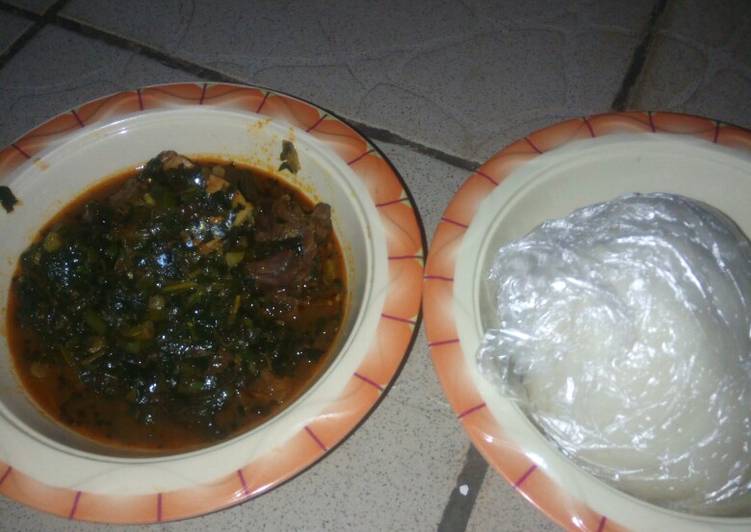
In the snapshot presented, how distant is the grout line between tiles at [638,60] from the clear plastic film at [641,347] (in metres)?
0.45

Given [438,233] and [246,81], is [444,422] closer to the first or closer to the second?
[438,233]

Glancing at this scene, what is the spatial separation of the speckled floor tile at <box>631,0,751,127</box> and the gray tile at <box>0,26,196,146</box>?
0.99 metres

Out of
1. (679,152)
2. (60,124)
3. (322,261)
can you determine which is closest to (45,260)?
(60,124)

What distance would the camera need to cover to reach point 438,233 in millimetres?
804

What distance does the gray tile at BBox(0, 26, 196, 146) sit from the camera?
48.7 inches

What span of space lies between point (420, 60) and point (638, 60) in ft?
1.53

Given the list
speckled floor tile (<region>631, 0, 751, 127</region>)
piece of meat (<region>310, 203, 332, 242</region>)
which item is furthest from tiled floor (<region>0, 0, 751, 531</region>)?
piece of meat (<region>310, 203, 332, 242</region>)

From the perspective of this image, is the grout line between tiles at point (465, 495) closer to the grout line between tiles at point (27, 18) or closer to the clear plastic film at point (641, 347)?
the clear plastic film at point (641, 347)

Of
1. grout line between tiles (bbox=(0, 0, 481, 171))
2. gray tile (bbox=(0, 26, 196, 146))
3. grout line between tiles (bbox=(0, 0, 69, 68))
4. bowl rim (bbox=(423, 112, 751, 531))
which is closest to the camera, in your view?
bowl rim (bbox=(423, 112, 751, 531))

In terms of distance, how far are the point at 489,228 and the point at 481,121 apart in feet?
1.45

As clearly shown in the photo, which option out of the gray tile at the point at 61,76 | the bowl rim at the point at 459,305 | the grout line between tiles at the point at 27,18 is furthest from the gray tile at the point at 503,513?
the grout line between tiles at the point at 27,18

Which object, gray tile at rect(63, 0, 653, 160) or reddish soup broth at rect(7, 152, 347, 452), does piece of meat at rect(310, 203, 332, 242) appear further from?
gray tile at rect(63, 0, 653, 160)

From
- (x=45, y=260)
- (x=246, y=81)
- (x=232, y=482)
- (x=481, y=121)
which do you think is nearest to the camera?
(x=232, y=482)

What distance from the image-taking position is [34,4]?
4.78 ft
